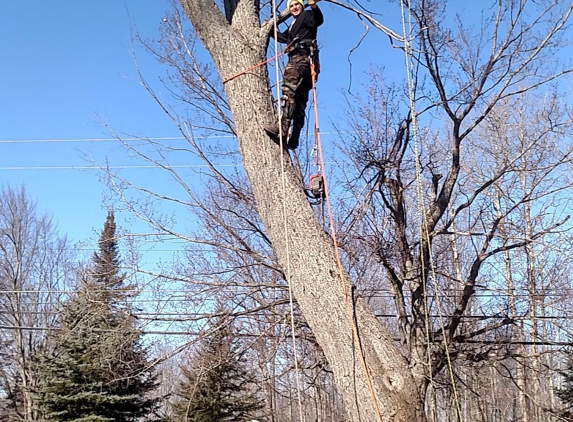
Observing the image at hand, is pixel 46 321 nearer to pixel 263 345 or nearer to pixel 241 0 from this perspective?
pixel 263 345

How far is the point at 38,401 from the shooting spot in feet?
39.1

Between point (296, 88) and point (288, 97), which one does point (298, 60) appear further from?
point (288, 97)

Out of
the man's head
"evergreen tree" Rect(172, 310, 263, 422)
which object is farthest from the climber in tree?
"evergreen tree" Rect(172, 310, 263, 422)

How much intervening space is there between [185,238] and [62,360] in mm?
6502

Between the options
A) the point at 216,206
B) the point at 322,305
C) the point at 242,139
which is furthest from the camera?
the point at 216,206

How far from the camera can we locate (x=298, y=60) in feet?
13.8

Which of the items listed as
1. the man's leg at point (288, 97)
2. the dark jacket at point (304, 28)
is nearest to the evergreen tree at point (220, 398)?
the man's leg at point (288, 97)

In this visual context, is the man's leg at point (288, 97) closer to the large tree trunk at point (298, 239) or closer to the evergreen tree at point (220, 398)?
the large tree trunk at point (298, 239)

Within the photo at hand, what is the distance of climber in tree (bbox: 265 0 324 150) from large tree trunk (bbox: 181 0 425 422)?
0.19m

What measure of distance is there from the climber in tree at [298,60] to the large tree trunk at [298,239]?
19cm

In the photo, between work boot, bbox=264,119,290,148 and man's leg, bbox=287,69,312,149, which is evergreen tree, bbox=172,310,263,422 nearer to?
man's leg, bbox=287,69,312,149

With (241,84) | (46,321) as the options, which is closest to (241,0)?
(241,84)

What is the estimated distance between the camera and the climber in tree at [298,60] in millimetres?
4027

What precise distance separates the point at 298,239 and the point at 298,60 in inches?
64.5
